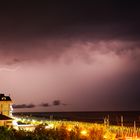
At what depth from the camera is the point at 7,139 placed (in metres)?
22.5

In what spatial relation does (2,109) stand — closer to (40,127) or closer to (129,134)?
(129,134)

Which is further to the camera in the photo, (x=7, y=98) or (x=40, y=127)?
(x=7, y=98)

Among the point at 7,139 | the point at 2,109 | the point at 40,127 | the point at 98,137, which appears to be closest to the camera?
the point at 7,139

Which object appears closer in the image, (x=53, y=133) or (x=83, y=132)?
(x=53, y=133)

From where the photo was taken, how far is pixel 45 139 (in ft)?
76.5

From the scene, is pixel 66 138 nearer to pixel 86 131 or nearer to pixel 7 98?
pixel 86 131

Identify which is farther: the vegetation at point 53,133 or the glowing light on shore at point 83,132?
the glowing light on shore at point 83,132

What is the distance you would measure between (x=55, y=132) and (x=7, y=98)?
41.0 meters

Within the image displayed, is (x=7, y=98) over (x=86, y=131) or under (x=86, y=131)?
over

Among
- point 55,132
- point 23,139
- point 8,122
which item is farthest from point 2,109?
point 23,139

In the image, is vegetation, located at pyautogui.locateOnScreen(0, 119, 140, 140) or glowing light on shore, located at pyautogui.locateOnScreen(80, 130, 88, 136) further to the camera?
glowing light on shore, located at pyautogui.locateOnScreen(80, 130, 88, 136)

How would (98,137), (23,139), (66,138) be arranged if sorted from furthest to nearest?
1. (98,137)
2. (66,138)
3. (23,139)

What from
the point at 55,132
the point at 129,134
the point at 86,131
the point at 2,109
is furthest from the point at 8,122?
the point at 129,134

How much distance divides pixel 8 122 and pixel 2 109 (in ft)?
91.1
